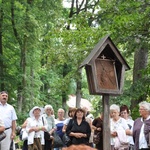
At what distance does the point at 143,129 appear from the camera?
6641mm

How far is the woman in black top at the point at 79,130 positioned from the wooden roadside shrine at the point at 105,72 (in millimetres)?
1719

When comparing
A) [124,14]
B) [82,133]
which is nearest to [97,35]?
[124,14]

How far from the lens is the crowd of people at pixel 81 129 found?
6.70 meters

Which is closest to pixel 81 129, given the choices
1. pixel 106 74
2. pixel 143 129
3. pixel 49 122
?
pixel 143 129

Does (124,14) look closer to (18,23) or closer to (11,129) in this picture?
(11,129)

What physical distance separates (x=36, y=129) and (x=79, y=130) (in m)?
1.40

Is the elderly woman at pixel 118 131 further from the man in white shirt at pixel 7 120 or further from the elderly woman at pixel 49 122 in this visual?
the man in white shirt at pixel 7 120

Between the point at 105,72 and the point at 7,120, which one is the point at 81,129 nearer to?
the point at 7,120

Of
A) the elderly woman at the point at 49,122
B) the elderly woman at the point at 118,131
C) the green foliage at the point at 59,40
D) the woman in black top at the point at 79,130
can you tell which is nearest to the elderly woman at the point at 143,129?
the elderly woman at the point at 118,131

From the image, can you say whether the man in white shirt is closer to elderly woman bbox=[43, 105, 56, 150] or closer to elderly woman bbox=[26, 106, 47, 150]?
elderly woman bbox=[26, 106, 47, 150]

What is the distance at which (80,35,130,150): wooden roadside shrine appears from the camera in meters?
6.10

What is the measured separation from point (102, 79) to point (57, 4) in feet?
52.3

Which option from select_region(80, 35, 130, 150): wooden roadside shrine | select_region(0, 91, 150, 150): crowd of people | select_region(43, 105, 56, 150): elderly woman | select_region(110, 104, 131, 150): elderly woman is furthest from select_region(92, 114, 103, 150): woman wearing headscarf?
select_region(43, 105, 56, 150): elderly woman

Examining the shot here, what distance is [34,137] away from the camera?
29.5 feet
